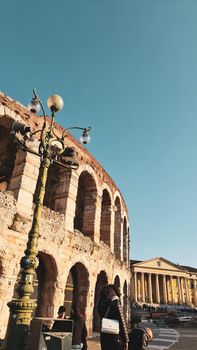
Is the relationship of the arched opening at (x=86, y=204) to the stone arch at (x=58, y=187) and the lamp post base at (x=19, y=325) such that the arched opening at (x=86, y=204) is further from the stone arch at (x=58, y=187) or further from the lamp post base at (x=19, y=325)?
the lamp post base at (x=19, y=325)

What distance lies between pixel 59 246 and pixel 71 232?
946mm

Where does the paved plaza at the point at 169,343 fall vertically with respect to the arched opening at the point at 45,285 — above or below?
below

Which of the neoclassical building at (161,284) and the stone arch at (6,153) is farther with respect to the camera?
the neoclassical building at (161,284)

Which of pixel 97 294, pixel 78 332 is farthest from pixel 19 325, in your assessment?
pixel 97 294

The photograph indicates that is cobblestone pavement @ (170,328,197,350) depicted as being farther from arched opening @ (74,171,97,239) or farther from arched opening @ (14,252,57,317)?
arched opening @ (74,171,97,239)

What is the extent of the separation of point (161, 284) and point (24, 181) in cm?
6313

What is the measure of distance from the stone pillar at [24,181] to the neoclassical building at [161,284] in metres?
55.8

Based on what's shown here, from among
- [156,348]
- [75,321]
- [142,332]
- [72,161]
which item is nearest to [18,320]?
[75,321]

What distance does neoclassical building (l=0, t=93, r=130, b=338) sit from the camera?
→ 7.96 metres

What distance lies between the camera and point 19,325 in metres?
4.23

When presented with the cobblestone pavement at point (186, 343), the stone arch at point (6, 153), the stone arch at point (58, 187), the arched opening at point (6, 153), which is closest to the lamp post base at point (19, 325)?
the stone arch at point (58, 187)

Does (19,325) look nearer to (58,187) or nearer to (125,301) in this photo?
(58,187)

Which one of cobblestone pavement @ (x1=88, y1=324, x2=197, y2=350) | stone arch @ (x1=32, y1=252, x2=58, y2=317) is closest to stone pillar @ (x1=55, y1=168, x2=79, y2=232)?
stone arch @ (x1=32, y1=252, x2=58, y2=317)

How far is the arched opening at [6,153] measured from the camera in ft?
36.8
